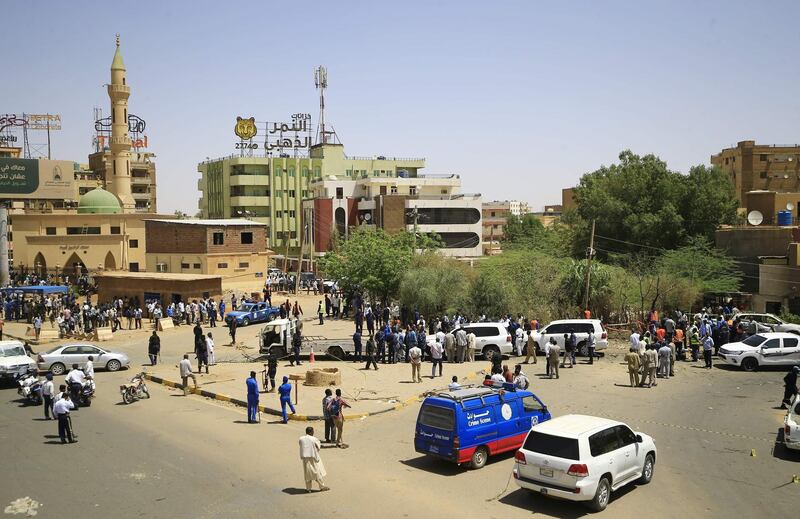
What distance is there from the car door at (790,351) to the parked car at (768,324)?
301cm

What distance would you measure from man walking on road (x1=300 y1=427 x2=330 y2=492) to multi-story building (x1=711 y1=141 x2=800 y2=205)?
83.3 metres

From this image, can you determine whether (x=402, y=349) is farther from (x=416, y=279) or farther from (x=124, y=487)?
(x=124, y=487)

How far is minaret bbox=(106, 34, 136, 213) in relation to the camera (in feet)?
235

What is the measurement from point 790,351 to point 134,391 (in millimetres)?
21811

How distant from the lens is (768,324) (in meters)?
29.9

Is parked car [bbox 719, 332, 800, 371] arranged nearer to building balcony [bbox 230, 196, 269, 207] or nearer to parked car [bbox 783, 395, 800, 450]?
parked car [bbox 783, 395, 800, 450]

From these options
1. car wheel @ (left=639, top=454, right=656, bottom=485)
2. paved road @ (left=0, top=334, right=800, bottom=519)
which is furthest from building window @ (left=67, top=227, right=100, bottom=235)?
car wheel @ (left=639, top=454, right=656, bottom=485)

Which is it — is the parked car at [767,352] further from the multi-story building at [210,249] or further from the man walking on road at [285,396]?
the multi-story building at [210,249]

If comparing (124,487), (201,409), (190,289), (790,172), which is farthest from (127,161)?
(790,172)

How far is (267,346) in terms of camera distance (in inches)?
1087

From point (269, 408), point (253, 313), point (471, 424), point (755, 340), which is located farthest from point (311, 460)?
point (253, 313)

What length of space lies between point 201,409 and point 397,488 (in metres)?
8.84

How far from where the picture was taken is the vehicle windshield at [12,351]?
2306 cm

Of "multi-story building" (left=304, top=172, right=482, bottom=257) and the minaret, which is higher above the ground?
the minaret
